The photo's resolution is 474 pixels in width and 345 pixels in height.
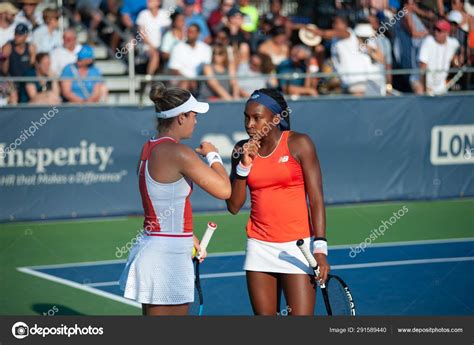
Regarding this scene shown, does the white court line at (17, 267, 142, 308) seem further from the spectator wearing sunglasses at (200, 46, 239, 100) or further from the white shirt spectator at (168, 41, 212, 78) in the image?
the white shirt spectator at (168, 41, 212, 78)

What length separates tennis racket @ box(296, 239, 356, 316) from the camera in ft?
19.2

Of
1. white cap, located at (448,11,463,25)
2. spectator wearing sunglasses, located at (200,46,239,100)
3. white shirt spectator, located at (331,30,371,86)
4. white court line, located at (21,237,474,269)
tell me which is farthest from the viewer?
white cap, located at (448,11,463,25)

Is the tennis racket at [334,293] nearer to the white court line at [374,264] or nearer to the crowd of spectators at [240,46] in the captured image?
the white court line at [374,264]

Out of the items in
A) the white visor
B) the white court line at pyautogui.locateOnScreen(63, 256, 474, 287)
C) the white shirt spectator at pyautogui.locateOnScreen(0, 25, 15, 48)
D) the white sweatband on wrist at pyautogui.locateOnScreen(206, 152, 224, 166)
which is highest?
the white shirt spectator at pyautogui.locateOnScreen(0, 25, 15, 48)

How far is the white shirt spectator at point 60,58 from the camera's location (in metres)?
14.4

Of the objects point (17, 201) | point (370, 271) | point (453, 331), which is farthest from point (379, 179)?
point (453, 331)

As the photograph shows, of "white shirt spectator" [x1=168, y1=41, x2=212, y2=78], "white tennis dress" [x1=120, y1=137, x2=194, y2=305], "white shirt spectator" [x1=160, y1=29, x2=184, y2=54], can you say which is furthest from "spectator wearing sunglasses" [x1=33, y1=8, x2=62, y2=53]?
"white tennis dress" [x1=120, y1=137, x2=194, y2=305]

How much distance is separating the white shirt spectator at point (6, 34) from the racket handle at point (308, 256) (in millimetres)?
9798

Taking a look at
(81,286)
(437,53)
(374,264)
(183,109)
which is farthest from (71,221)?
(183,109)

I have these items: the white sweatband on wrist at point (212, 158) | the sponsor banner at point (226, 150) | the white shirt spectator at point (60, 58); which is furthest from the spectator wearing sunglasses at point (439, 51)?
the white sweatband on wrist at point (212, 158)

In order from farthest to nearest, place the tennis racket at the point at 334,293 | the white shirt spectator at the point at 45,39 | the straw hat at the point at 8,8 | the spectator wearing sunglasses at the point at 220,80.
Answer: the straw hat at the point at 8,8
the white shirt spectator at the point at 45,39
the spectator wearing sunglasses at the point at 220,80
the tennis racket at the point at 334,293

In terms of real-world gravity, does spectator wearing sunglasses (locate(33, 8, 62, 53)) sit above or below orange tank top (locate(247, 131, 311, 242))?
above

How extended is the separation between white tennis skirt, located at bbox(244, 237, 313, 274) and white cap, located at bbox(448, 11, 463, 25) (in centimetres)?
1171

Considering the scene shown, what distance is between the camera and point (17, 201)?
1319 centimetres
